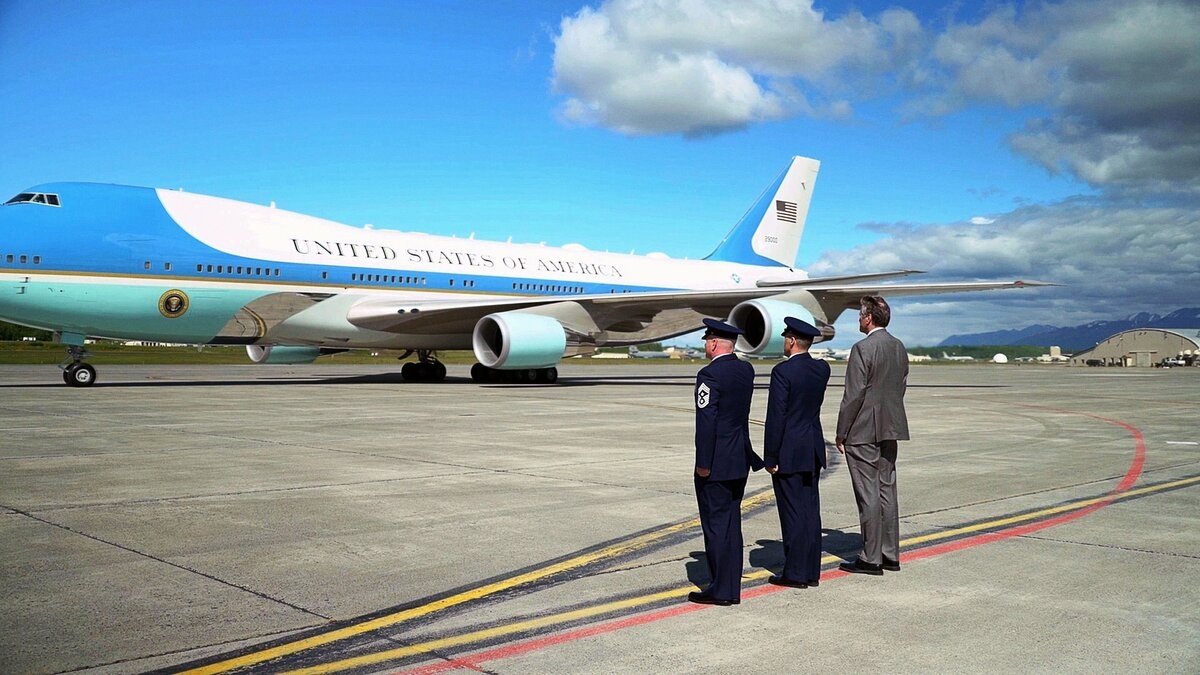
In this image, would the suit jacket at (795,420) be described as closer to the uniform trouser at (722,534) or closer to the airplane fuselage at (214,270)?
the uniform trouser at (722,534)

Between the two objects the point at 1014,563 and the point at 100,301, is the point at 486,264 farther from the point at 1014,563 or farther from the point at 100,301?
the point at 1014,563

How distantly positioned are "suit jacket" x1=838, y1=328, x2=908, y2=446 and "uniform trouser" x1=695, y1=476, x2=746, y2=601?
1.19 meters

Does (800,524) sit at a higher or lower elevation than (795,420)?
lower

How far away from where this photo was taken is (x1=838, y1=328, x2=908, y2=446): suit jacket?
5.72 metres

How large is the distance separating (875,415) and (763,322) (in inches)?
728

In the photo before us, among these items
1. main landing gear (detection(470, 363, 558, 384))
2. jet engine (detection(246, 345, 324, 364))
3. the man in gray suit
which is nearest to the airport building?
main landing gear (detection(470, 363, 558, 384))

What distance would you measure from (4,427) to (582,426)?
24.9ft

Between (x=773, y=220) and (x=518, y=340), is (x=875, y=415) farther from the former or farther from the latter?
(x=773, y=220)

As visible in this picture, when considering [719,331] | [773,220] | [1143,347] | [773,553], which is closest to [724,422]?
[719,331]

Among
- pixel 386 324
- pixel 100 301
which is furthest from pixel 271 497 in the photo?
pixel 386 324

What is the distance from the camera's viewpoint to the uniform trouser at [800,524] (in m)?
5.10

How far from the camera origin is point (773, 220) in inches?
1330

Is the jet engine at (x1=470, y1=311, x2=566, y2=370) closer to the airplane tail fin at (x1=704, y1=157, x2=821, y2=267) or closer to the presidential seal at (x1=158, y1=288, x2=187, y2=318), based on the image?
the presidential seal at (x1=158, y1=288, x2=187, y2=318)

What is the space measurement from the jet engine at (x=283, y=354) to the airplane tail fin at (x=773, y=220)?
14.5m
